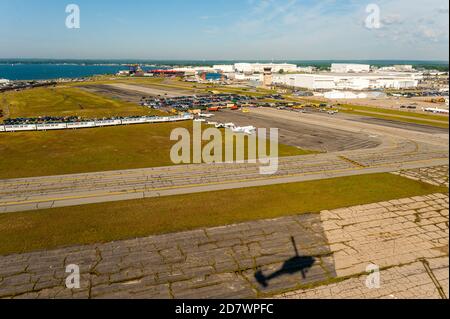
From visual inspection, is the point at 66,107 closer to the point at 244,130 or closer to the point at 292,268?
the point at 244,130

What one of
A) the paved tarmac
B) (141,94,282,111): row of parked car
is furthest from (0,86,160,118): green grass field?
the paved tarmac

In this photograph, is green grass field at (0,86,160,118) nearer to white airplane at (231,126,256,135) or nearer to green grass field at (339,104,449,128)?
white airplane at (231,126,256,135)

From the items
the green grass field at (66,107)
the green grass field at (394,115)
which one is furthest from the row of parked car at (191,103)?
the green grass field at (394,115)

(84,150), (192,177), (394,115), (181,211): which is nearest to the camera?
(181,211)

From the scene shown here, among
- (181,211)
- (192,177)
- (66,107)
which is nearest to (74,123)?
(66,107)

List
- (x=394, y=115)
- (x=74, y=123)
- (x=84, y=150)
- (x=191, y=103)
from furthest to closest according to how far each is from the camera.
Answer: (x=191, y=103) → (x=394, y=115) → (x=74, y=123) → (x=84, y=150)

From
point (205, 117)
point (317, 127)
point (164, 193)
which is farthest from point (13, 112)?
point (317, 127)

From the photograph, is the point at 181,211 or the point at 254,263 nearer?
the point at 254,263
